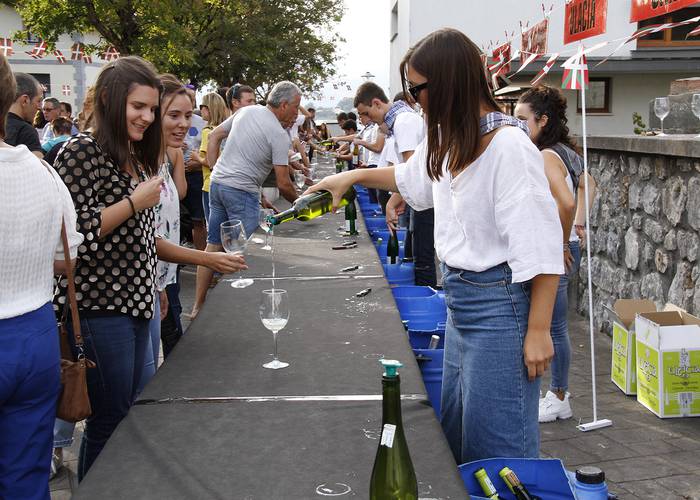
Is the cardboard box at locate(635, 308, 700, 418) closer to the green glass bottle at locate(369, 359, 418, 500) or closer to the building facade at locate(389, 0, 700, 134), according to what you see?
the green glass bottle at locate(369, 359, 418, 500)

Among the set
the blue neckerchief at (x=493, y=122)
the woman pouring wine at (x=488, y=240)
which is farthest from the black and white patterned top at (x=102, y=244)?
the blue neckerchief at (x=493, y=122)

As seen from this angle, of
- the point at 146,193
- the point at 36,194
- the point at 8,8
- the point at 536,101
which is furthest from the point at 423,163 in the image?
the point at 8,8

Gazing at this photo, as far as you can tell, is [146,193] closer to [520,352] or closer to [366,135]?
[520,352]

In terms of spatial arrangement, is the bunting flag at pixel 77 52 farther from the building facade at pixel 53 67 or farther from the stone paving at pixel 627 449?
the stone paving at pixel 627 449

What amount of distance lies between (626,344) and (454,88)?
10.3 feet

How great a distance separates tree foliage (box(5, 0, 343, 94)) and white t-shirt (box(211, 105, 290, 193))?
13567 mm

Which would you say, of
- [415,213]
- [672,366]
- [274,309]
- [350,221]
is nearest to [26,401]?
[274,309]

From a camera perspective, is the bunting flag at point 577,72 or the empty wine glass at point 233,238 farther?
the bunting flag at point 577,72

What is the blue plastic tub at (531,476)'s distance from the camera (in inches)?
72.6

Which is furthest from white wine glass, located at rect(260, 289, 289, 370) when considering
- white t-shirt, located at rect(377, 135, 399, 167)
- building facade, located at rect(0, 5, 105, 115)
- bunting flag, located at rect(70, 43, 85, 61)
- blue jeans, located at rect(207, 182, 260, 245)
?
building facade, located at rect(0, 5, 105, 115)

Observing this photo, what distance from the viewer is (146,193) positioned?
247 centimetres

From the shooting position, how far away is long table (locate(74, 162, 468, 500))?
1.64 m

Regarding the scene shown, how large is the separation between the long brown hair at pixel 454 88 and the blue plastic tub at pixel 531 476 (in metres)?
0.78

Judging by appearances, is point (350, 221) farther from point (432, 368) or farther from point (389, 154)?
point (432, 368)
